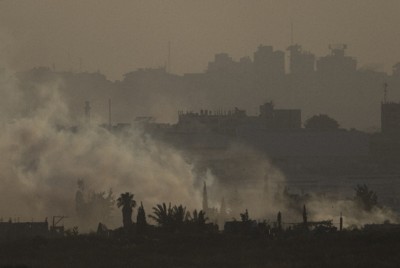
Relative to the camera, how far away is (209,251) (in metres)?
123

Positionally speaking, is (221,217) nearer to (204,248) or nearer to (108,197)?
(108,197)

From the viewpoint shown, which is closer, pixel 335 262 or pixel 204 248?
pixel 335 262

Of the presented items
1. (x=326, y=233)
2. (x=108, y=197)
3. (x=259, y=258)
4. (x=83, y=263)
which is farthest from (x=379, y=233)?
(x=108, y=197)

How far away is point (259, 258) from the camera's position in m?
116

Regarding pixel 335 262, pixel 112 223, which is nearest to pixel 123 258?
pixel 335 262

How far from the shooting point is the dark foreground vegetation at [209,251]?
373 ft

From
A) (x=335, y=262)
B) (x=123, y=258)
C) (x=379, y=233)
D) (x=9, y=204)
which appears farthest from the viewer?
(x=9, y=204)

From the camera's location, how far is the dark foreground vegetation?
113688 millimetres

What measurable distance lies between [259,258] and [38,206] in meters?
83.5

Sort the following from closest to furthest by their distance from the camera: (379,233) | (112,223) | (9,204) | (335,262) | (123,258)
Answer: (335,262) < (123,258) < (379,233) < (112,223) < (9,204)

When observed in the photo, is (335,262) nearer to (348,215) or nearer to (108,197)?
(348,215)

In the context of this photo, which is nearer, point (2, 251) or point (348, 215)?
point (2, 251)

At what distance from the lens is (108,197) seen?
198 metres

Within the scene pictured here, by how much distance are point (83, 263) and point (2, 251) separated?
1144cm
